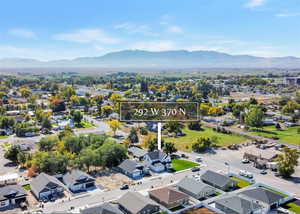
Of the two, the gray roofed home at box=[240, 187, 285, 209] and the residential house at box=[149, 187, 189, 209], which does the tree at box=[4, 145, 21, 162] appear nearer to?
the residential house at box=[149, 187, 189, 209]

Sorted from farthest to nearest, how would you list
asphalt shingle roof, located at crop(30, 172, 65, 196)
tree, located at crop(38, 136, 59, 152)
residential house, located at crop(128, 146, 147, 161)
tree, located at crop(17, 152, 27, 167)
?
1. tree, located at crop(38, 136, 59, 152)
2. residential house, located at crop(128, 146, 147, 161)
3. tree, located at crop(17, 152, 27, 167)
4. asphalt shingle roof, located at crop(30, 172, 65, 196)

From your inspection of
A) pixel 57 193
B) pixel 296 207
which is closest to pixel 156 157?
pixel 57 193

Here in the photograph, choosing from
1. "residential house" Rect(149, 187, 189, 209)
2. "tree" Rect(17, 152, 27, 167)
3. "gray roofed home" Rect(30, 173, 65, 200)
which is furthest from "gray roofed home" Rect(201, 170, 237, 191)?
"tree" Rect(17, 152, 27, 167)

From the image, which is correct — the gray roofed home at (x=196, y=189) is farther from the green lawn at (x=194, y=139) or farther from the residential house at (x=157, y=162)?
the green lawn at (x=194, y=139)

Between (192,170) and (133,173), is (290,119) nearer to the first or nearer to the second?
(192,170)

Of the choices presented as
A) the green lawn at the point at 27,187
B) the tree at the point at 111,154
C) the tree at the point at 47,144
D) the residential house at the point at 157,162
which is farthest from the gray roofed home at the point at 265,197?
the tree at the point at 47,144
